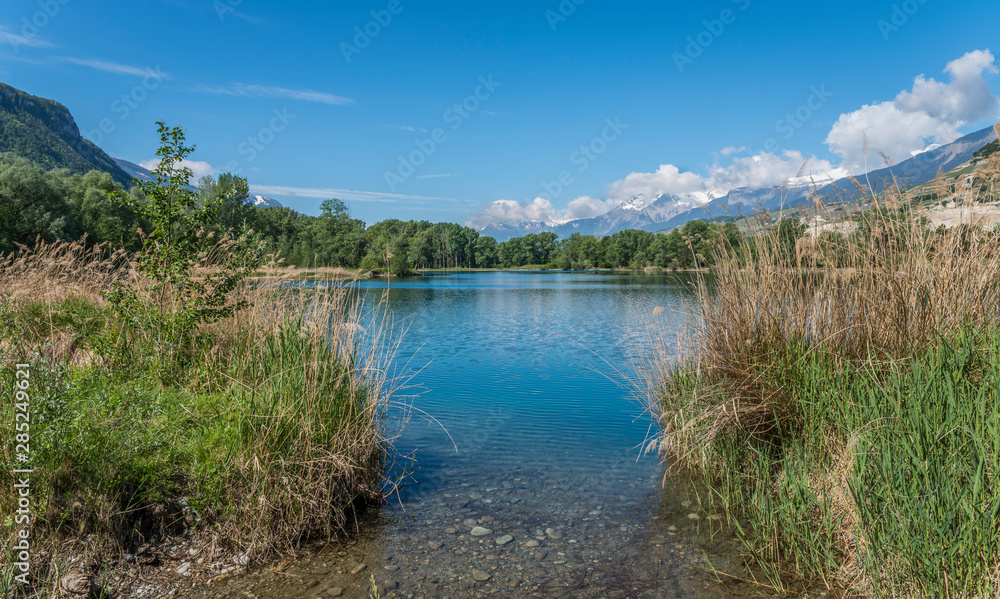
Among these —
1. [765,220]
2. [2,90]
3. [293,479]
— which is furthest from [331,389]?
[2,90]

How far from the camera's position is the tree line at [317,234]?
8109 mm

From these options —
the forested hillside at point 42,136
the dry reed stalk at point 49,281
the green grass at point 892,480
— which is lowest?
the green grass at point 892,480

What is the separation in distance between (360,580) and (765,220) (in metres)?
5.99

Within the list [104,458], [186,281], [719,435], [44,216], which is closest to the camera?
[104,458]

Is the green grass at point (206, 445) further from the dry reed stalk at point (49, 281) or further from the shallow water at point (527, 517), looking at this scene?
the dry reed stalk at point (49, 281)

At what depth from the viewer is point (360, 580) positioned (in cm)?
427

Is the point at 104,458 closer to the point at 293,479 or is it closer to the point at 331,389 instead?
the point at 293,479

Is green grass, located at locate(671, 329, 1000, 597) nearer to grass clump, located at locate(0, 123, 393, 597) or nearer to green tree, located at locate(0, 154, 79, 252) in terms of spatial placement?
grass clump, located at locate(0, 123, 393, 597)

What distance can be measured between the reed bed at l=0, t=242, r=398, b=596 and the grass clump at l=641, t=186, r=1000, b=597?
393 centimetres

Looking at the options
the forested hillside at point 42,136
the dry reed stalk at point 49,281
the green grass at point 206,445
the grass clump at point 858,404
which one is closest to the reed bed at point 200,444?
the green grass at point 206,445

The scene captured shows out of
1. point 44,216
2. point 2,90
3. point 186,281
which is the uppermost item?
point 2,90

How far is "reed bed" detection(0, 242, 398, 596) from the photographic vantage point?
393 cm

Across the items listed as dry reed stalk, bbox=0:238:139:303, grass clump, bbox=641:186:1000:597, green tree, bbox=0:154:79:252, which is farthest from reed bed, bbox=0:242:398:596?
green tree, bbox=0:154:79:252

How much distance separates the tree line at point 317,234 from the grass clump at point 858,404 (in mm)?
1173
